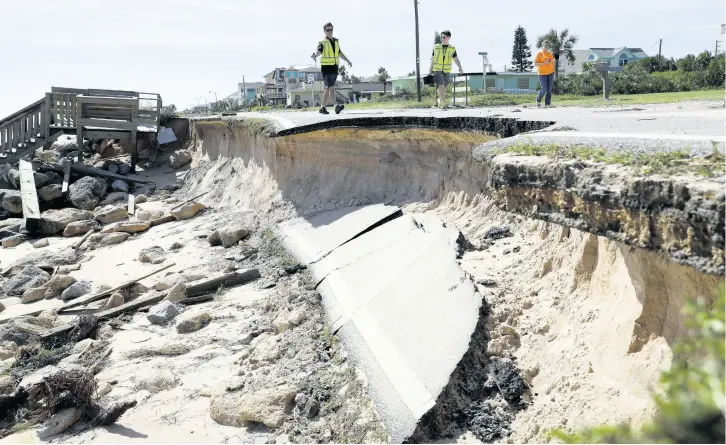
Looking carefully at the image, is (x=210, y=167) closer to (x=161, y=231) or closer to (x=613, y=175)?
(x=161, y=231)

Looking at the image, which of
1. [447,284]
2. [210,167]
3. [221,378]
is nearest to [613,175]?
[447,284]

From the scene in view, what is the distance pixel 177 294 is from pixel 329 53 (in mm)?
6519

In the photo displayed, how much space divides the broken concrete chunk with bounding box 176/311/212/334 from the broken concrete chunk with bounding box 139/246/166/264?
387 centimetres

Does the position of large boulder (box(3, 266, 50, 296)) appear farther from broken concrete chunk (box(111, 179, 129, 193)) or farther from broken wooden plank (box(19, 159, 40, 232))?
broken concrete chunk (box(111, 179, 129, 193))

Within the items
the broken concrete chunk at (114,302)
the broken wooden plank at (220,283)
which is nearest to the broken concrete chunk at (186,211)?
the broken concrete chunk at (114,302)

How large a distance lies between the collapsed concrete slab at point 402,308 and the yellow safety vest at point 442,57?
7.52 m

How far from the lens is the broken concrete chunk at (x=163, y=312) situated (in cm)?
844

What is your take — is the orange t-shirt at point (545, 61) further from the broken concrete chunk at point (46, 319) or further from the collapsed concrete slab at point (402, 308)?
the broken concrete chunk at point (46, 319)

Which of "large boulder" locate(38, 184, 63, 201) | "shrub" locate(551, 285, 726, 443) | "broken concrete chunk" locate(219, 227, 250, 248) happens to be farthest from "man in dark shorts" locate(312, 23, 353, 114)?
"shrub" locate(551, 285, 726, 443)

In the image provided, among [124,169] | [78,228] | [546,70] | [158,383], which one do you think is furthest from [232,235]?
[124,169]

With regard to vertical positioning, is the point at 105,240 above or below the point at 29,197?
below

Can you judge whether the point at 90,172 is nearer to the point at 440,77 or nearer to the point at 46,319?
the point at 440,77

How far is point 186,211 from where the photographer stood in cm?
1473

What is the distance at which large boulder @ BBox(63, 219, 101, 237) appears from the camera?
1530 cm
